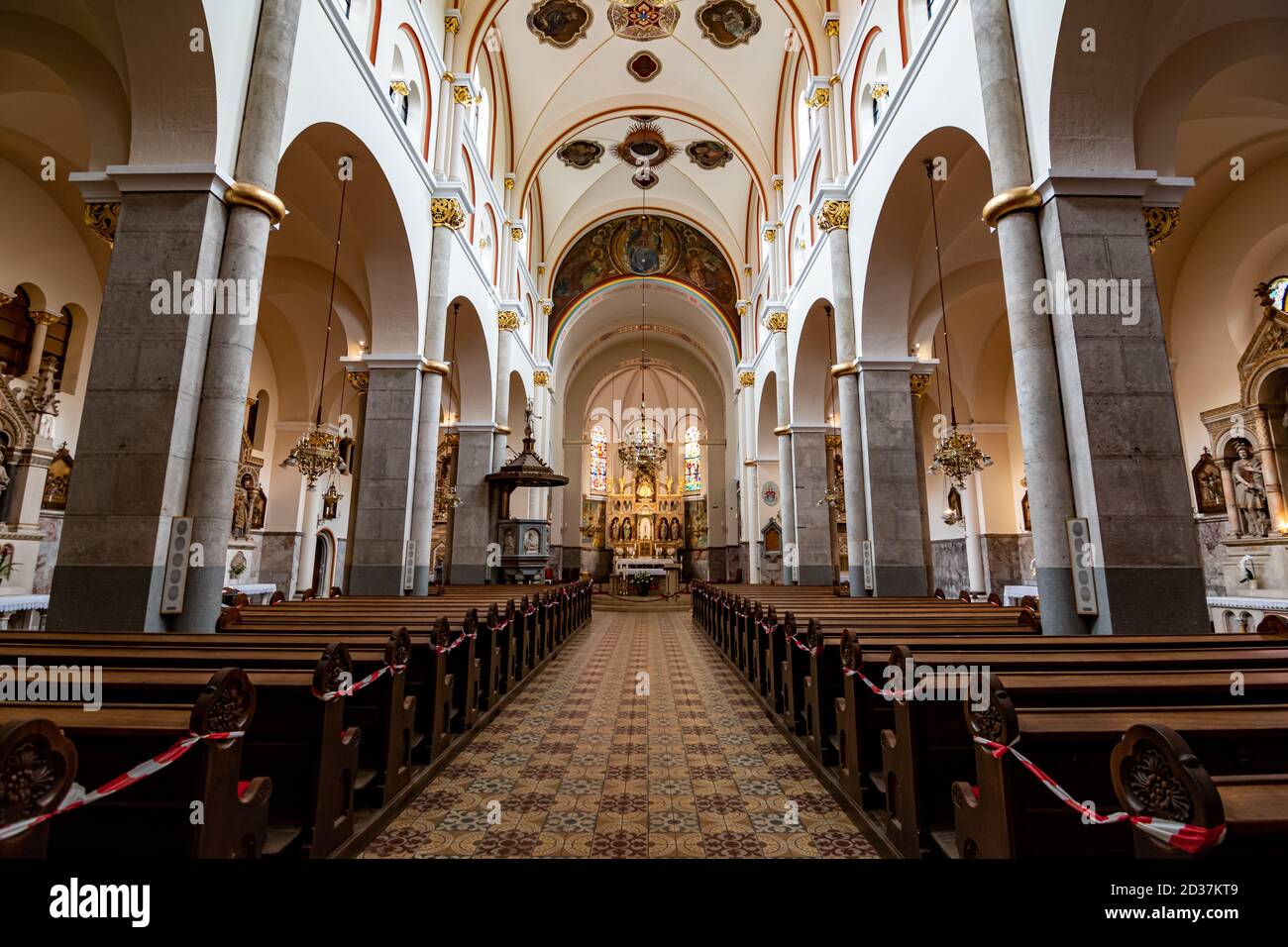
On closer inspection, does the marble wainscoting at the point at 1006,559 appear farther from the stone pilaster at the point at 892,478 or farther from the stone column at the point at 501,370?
the stone column at the point at 501,370

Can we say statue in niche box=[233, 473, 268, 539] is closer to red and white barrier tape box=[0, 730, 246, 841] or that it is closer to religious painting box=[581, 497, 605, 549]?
red and white barrier tape box=[0, 730, 246, 841]

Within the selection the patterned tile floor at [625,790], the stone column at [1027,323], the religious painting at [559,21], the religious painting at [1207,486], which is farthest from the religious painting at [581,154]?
the patterned tile floor at [625,790]

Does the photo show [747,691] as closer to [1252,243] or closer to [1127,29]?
[1127,29]

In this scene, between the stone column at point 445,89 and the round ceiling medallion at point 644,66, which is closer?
the stone column at point 445,89

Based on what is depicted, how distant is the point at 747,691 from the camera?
251 inches

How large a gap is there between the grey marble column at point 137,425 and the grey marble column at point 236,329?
8cm

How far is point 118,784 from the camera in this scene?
58.8 inches

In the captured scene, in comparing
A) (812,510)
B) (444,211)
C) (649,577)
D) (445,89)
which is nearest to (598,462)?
(649,577)

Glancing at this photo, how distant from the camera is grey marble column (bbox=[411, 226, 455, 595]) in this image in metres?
9.52

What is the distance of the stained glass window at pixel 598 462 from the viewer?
30.5m

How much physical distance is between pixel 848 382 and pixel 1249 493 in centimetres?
618

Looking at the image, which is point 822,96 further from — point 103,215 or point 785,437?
point 103,215
